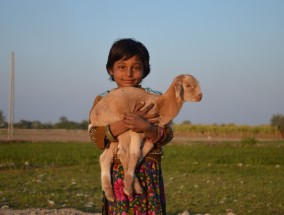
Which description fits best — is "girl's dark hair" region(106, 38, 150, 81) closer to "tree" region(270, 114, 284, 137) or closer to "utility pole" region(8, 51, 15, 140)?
"utility pole" region(8, 51, 15, 140)

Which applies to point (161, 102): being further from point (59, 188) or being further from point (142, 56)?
point (59, 188)

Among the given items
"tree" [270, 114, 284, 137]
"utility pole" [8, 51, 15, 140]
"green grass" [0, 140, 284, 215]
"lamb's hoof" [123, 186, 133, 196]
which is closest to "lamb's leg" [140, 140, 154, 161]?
"lamb's hoof" [123, 186, 133, 196]

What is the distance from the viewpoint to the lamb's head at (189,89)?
116 inches

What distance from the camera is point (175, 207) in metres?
7.02

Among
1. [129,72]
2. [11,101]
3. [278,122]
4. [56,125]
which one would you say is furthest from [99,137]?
[56,125]

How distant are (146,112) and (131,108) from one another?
99mm

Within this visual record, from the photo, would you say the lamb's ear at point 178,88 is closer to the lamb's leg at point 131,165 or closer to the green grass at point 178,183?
the lamb's leg at point 131,165

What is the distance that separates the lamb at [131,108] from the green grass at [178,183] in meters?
4.00

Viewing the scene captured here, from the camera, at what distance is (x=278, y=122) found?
43719 millimetres

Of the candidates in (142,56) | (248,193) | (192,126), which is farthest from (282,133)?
(142,56)

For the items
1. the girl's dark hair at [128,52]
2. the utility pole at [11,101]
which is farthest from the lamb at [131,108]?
the utility pole at [11,101]

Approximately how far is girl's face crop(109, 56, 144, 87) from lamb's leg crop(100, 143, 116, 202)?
45cm

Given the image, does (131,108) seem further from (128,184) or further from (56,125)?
(56,125)

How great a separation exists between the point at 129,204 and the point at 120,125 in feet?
1.64
